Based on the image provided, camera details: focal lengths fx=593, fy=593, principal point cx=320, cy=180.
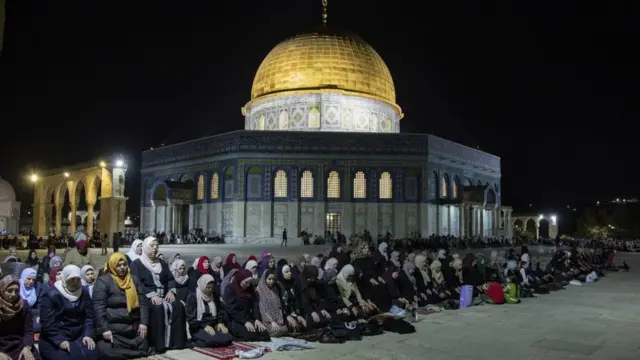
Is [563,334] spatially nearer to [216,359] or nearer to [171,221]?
[216,359]

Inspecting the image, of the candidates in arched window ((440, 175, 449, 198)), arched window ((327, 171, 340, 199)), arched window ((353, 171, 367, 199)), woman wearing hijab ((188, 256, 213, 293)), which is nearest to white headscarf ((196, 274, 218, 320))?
woman wearing hijab ((188, 256, 213, 293))

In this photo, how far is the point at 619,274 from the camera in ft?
62.3

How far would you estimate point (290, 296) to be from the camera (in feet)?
29.5

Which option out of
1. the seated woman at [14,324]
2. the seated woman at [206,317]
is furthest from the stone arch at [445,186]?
the seated woman at [14,324]

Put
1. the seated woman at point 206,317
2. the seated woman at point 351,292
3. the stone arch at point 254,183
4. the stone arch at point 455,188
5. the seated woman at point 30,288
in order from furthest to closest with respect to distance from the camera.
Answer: the stone arch at point 455,188 < the stone arch at point 254,183 < the seated woman at point 351,292 < the seated woman at point 206,317 < the seated woman at point 30,288

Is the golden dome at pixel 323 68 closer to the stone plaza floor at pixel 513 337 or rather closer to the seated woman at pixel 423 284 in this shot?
the seated woman at pixel 423 284

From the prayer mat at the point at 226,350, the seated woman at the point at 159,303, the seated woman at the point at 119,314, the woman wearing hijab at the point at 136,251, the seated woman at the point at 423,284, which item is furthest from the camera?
the seated woman at the point at 423,284

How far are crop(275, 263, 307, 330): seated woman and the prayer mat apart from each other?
1.15 meters

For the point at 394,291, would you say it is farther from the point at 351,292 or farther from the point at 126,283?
the point at 126,283

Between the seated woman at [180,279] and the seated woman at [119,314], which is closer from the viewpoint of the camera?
the seated woman at [119,314]

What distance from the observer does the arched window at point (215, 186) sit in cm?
3607

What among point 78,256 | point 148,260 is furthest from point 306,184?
point 148,260

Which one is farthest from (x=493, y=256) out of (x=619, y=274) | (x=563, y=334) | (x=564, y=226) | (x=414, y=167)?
(x=564, y=226)

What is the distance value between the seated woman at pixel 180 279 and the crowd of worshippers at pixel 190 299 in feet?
0.06
